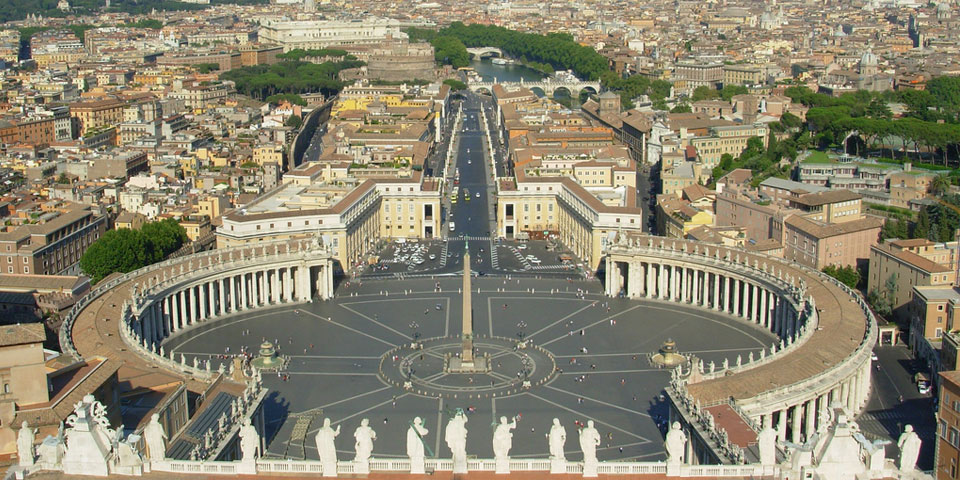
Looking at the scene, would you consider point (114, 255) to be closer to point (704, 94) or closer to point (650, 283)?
point (650, 283)

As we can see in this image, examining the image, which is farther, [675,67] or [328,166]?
[675,67]

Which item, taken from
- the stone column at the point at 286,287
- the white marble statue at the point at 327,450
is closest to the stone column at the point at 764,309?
the stone column at the point at 286,287

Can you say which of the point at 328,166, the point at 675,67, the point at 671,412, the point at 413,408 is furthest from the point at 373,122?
the point at 671,412

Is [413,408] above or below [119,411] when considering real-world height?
below

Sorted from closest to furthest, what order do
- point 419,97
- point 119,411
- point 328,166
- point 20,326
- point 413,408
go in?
point 20,326 < point 119,411 < point 413,408 < point 328,166 < point 419,97

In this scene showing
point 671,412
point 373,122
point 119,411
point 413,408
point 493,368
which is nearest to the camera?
point 119,411

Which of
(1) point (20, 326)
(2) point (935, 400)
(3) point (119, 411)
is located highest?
(1) point (20, 326)

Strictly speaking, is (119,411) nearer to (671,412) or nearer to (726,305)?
(671,412)
